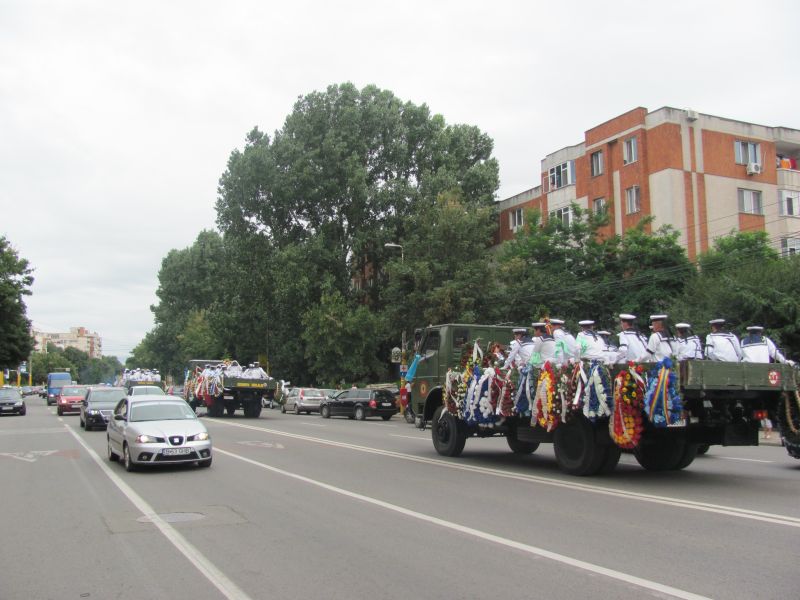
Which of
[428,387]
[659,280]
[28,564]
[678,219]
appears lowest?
[28,564]

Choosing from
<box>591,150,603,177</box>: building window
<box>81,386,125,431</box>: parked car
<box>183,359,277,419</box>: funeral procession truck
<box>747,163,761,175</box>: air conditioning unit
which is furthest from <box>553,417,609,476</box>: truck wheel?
<box>747,163,761,175</box>: air conditioning unit

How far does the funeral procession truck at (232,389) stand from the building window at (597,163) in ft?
70.2

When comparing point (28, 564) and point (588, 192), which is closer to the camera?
point (28, 564)

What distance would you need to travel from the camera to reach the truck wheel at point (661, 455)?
11781 millimetres

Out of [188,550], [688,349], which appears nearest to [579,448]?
[688,349]

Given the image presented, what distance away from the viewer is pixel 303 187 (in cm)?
4638

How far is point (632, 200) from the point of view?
37.0 m

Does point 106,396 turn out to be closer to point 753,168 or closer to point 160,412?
point 160,412

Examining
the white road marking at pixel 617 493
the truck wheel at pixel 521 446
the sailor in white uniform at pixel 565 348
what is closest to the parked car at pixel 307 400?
the white road marking at pixel 617 493

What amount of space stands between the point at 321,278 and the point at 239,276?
6.60 meters

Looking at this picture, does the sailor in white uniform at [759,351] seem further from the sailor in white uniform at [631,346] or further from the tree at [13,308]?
the tree at [13,308]

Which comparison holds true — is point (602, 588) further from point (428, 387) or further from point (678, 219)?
point (678, 219)

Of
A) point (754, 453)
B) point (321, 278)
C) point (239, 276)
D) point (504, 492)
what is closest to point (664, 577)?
point (504, 492)

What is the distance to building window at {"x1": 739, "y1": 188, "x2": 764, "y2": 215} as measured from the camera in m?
36.9
